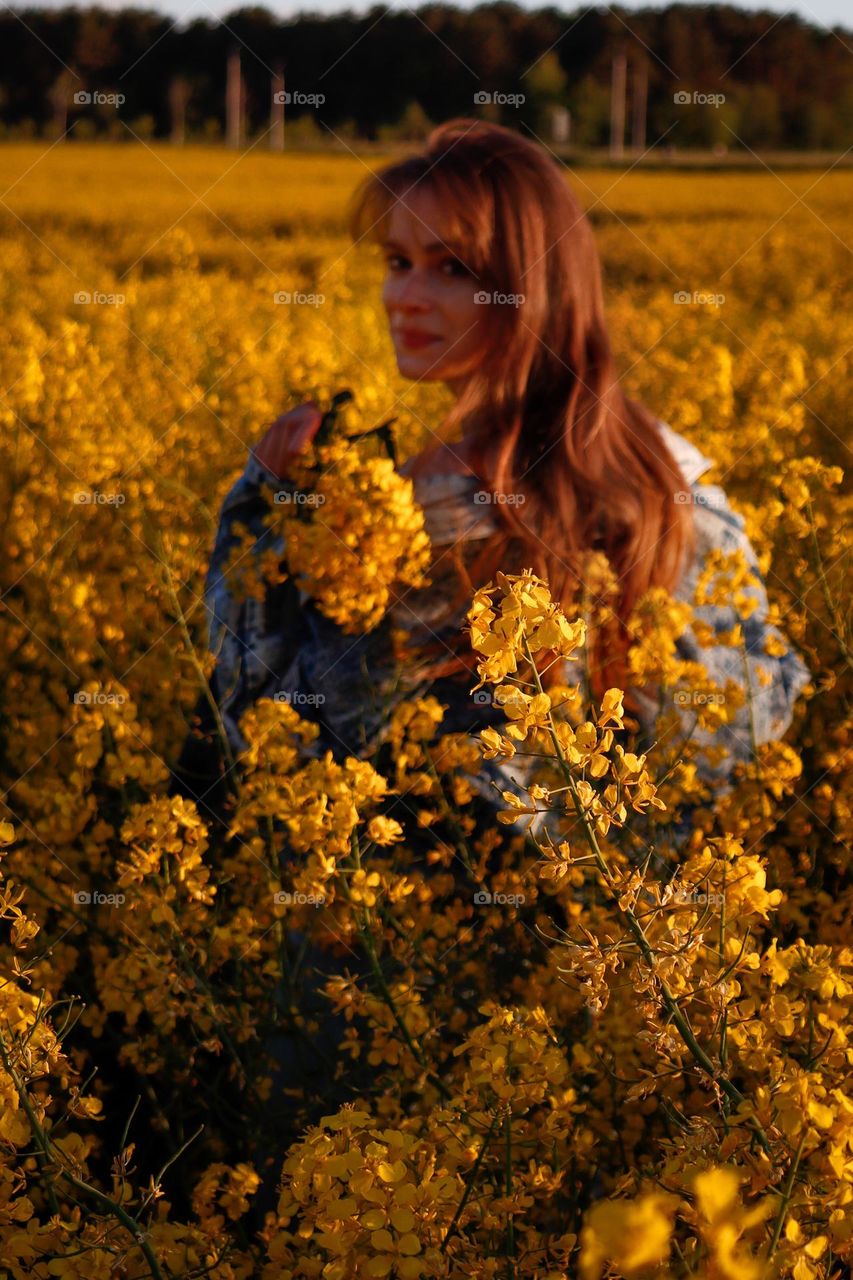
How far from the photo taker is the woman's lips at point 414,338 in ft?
6.75

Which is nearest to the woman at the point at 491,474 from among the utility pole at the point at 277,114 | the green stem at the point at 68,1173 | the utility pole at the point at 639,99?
the green stem at the point at 68,1173

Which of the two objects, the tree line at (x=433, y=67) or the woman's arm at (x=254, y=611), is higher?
the tree line at (x=433, y=67)

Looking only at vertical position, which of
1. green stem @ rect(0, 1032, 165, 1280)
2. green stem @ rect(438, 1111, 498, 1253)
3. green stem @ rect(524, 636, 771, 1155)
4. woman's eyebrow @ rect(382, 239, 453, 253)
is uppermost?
woman's eyebrow @ rect(382, 239, 453, 253)

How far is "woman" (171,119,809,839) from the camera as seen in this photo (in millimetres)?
1857

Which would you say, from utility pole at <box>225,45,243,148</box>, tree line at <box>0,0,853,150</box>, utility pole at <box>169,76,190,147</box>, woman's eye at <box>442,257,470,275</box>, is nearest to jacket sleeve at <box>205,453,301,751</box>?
woman's eye at <box>442,257,470,275</box>

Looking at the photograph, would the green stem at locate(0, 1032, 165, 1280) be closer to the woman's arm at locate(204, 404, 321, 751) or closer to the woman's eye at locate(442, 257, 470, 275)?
the woman's arm at locate(204, 404, 321, 751)

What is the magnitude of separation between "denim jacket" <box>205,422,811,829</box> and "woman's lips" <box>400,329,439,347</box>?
33 cm

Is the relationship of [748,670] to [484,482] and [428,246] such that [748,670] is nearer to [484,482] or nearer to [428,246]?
[484,482]

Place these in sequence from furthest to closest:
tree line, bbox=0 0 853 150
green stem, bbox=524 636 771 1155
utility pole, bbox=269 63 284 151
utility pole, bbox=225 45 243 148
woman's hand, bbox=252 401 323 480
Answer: utility pole, bbox=225 45 243 148
tree line, bbox=0 0 853 150
utility pole, bbox=269 63 284 151
woman's hand, bbox=252 401 323 480
green stem, bbox=524 636 771 1155

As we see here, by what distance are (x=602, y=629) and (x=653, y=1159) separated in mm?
825

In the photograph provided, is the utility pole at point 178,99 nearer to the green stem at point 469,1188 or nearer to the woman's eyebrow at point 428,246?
the woman's eyebrow at point 428,246

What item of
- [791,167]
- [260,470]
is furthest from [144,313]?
[791,167]

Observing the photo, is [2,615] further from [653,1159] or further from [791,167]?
[791,167]

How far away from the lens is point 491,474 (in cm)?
192
